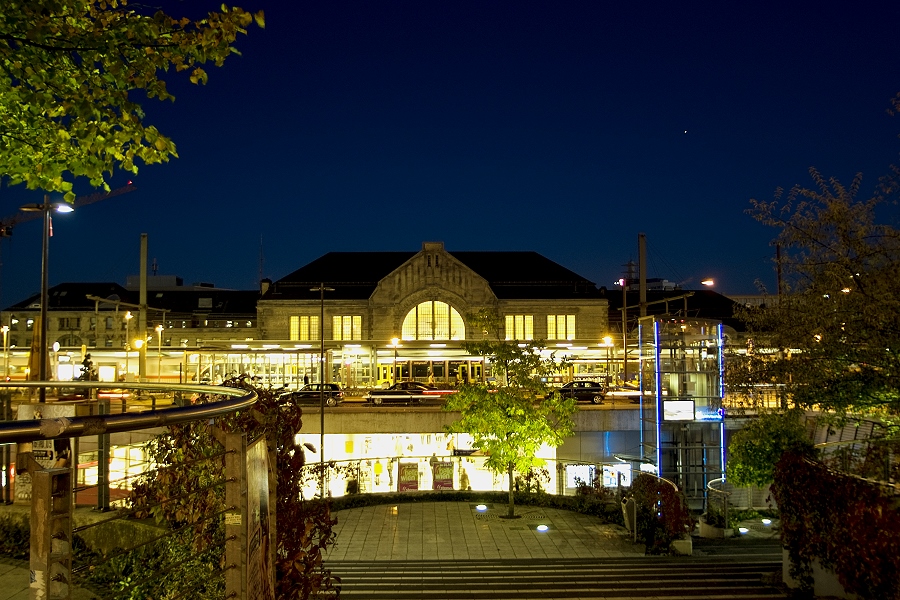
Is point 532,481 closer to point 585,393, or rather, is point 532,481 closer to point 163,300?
point 585,393

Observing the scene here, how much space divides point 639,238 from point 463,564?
117 feet

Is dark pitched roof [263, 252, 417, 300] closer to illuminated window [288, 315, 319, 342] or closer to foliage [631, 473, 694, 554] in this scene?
illuminated window [288, 315, 319, 342]

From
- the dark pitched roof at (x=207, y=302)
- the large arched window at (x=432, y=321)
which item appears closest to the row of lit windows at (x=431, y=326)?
the large arched window at (x=432, y=321)

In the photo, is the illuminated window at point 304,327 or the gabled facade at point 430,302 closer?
the gabled facade at point 430,302

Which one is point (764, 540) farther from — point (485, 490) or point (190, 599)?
point (190, 599)

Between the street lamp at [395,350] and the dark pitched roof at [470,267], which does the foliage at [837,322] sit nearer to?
the street lamp at [395,350]

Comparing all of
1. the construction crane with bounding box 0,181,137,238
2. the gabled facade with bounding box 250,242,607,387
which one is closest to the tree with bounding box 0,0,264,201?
the construction crane with bounding box 0,181,137,238

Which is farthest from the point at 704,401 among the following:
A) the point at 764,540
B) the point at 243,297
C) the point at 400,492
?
the point at 243,297

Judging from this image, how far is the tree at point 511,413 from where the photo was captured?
22.5 m

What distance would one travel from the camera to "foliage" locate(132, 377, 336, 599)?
203 inches

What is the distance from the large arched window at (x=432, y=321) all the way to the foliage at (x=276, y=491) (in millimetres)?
56643

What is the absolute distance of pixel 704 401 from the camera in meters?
23.2

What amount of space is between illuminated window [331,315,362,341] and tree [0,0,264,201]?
57.3 metres

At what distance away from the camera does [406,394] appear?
128 feet
